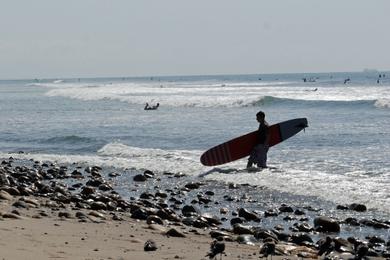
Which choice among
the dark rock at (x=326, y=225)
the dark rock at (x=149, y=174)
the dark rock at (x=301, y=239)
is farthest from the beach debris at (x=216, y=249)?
the dark rock at (x=149, y=174)

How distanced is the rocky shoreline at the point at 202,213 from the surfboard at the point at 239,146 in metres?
2.16

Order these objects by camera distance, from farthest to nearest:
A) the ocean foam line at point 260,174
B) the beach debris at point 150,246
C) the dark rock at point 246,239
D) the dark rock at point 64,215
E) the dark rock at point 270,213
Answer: the ocean foam line at point 260,174
the dark rock at point 270,213
the dark rock at point 64,215
the dark rock at point 246,239
the beach debris at point 150,246

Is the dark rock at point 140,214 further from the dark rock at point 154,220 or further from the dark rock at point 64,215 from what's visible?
the dark rock at point 64,215

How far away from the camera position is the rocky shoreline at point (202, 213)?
938 cm

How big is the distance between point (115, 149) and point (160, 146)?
67.3 inches

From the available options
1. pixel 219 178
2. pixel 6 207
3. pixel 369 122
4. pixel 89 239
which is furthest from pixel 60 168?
pixel 369 122

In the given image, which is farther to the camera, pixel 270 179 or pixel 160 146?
pixel 160 146

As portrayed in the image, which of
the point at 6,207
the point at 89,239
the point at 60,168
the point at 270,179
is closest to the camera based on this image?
the point at 89,239

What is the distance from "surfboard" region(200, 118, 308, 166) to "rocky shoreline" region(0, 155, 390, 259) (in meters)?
2.16

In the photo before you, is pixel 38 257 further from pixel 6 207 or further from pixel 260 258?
pixel 6 207

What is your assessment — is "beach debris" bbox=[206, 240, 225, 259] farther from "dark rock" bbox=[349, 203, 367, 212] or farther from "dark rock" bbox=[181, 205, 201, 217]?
"dark rock" bbox=[349, 203, 367, 212]

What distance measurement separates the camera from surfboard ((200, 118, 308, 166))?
63.8ft

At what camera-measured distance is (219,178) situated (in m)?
17.4

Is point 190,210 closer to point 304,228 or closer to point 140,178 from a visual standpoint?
point 304,228
